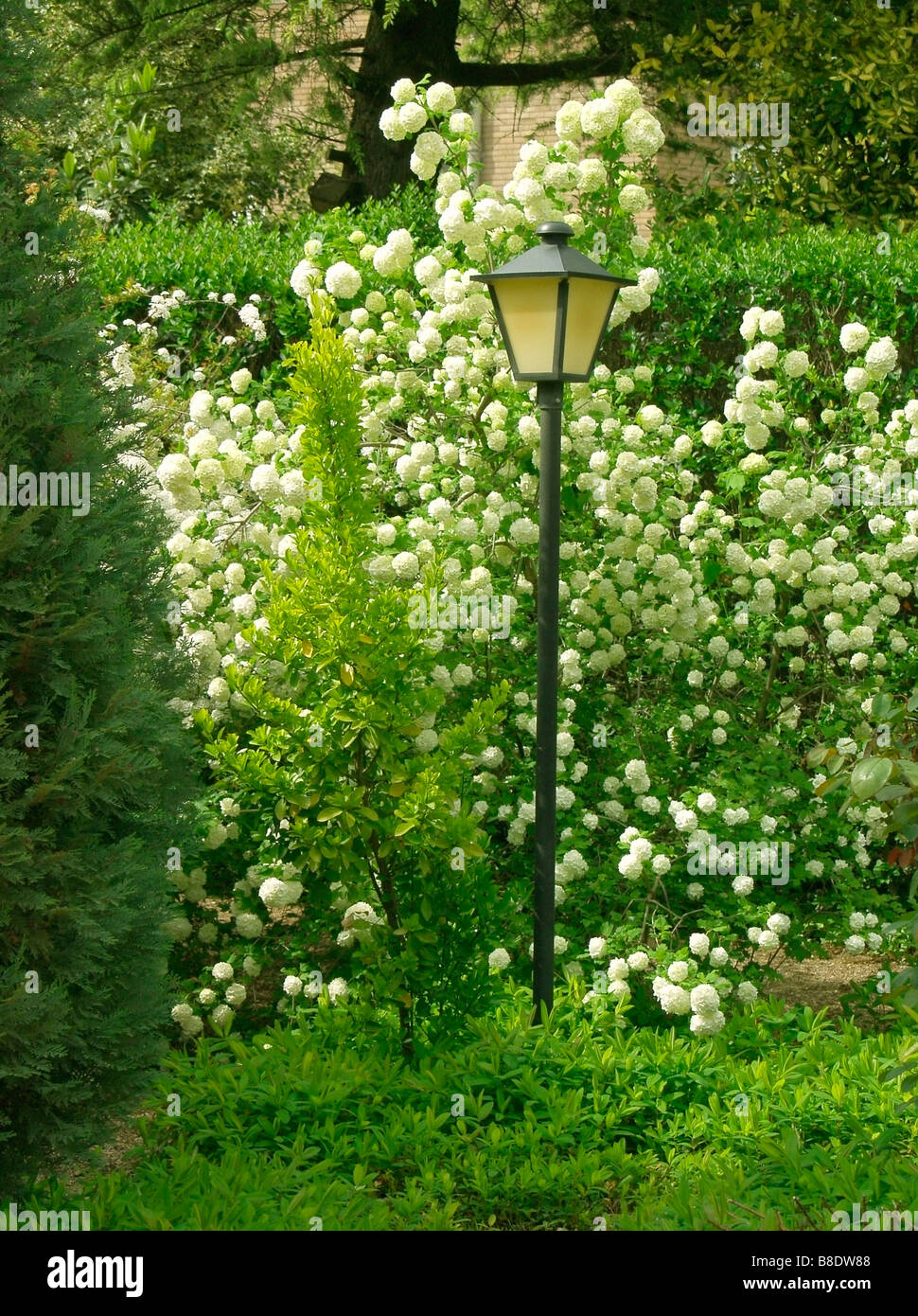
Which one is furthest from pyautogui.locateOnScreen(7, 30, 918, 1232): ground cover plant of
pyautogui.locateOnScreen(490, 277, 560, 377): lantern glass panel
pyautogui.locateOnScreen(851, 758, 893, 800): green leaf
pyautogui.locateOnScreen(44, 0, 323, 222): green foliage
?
pyautogui.locateOnScreen(44, 0, 323, 222): green foliage

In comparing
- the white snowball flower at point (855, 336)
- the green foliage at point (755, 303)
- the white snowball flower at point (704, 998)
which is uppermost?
the green foliage at point (755, 303)

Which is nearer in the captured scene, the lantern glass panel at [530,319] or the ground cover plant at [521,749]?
the ground cover plant at [521,749]

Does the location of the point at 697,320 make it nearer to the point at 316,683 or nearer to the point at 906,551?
the point at 906,551

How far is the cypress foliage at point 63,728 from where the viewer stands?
9.61 ft

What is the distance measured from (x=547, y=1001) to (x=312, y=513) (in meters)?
1.58

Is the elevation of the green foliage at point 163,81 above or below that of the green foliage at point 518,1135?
above

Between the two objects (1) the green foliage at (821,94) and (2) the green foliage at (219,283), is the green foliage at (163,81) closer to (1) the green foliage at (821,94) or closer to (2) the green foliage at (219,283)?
(2) the green foliage at (219,283)

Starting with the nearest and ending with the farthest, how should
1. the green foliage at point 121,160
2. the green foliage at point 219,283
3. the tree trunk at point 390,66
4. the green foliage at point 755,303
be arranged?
the green foliage at point 755,303, the green foliage at point 219,283, the tree trunk at point 390,66, the green foliage at point 121,160

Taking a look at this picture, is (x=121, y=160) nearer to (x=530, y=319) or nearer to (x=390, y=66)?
(x=390, y=66)

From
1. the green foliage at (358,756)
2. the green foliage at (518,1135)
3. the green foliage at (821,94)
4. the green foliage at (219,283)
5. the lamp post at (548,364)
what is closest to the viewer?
the green foliage at (518,1135)

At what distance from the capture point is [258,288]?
23.7 feet

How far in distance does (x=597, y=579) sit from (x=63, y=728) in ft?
8.31

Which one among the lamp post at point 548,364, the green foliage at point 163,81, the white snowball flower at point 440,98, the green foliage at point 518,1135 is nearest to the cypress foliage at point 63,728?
the green foliage at point 518,1135
